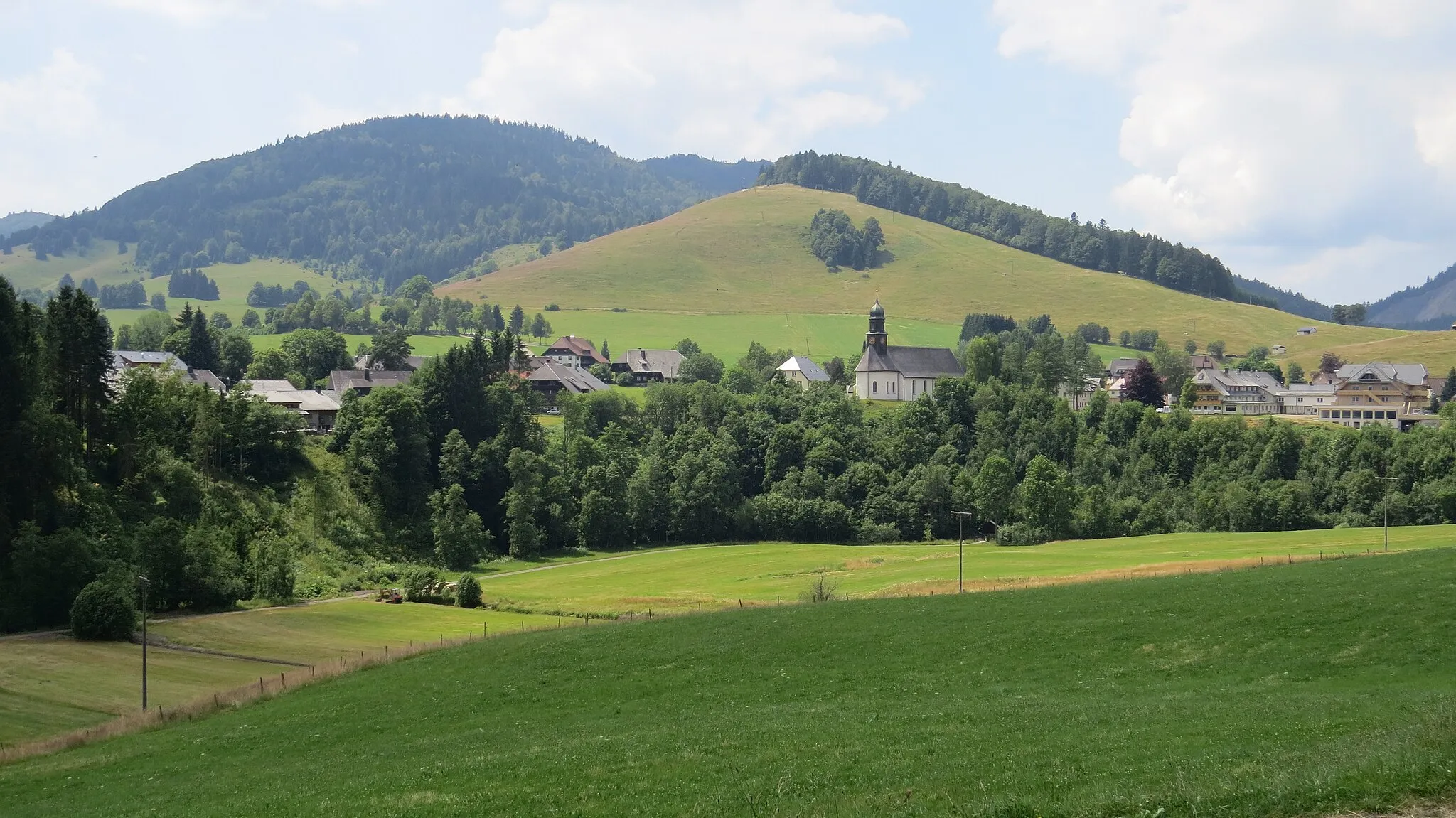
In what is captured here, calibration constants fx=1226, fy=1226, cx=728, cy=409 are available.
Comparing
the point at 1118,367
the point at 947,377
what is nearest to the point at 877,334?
the point at 947,377

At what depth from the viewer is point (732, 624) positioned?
46.3 meters

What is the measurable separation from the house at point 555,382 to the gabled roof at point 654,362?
21.4 m

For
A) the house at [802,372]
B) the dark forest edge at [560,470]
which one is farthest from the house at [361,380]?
the house at [802,372]

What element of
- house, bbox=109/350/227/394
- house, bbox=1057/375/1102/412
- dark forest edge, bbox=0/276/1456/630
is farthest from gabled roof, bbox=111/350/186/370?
house, bbox=1057/375/1102/412

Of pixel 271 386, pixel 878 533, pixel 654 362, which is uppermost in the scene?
pixel 654 362

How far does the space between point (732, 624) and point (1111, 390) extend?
131 meters

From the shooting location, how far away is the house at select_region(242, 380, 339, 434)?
363 feet

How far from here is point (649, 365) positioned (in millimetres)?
179125

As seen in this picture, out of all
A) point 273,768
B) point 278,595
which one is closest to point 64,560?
point 278,595

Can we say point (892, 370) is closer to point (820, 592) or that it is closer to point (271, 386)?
point (271, 386)

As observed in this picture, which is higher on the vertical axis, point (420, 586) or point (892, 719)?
point (892, 719)

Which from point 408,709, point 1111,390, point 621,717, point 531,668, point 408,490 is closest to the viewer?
point 621,717

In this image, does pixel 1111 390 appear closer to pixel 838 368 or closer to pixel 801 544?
pixel 838 368

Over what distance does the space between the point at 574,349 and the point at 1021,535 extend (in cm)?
9514
